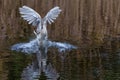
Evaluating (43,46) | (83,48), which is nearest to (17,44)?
(43,46)

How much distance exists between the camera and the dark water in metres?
7.67

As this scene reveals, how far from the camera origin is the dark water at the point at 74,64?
7.67m

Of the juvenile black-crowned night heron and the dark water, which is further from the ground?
the juvenile black-crowned night heron

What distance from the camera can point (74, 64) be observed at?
8445 millimetres

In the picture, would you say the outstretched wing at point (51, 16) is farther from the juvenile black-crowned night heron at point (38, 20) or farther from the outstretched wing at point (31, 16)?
the outstretched wing at point (31, 16)

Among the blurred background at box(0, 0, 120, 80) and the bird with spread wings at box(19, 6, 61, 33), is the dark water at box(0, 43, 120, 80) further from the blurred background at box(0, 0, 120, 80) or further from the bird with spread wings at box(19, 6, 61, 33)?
the bird with spread wings at box(19, 6, 61, 33)

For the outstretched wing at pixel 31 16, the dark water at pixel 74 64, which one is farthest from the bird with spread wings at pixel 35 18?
the dark water at pixel 74 64

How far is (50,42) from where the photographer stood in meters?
10.4

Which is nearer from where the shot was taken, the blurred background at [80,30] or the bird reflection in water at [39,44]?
the blurred background at [80,30]

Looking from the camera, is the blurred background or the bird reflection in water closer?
the blurred background

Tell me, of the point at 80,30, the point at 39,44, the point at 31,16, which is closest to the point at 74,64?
the point at 39,44

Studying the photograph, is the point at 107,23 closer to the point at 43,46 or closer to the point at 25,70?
the point at 43,46

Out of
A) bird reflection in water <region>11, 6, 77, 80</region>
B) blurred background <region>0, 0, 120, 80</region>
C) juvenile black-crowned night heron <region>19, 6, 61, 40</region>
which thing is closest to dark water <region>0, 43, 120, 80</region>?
blurred background <region>0, 0, 120, 80</region>

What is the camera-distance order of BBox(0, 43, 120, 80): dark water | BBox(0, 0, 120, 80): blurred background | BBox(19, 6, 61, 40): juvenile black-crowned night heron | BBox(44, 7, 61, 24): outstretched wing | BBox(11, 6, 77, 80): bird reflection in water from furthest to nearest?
BBox(44, 7, 61, 24): outstretched wing → BBox(19, 6, 61, 40): juvenile black-crowned night heron → BBox(11, 6, 77, 80): bird reflection in water → BBox(0, 0, 120, 80): blurred background → BBox(0, 43, 120, 80): dark water
